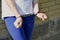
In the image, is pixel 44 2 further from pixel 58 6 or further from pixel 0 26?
pixel 0 26

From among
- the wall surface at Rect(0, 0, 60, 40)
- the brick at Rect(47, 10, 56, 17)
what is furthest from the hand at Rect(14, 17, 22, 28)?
the brick at Rect(47, 10, 56, 17)

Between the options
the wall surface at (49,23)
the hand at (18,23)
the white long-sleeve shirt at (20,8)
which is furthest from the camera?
the wall surface at (49,23)

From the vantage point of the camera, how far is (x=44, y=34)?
17.1 feet

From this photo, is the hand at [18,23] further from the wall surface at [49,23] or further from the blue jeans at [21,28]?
the wall surface at [49,23]

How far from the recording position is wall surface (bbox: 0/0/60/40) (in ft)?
16.5

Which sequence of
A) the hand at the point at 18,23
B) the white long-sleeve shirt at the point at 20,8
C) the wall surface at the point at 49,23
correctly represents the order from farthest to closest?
the wall surface at the point at 49,23 → the white long-sleeve shirt at the point at 20,8 → the hand at the point at 18,23

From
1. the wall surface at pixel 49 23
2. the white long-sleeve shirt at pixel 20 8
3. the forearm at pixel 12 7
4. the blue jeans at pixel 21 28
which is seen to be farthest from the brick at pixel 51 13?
the forearm at pixel 12 7

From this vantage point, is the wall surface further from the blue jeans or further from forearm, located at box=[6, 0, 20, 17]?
forearm, located at box=[6, 0, 20, 17]

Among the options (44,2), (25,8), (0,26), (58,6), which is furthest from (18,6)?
(58,6)

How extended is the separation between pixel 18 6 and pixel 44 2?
8.75ft

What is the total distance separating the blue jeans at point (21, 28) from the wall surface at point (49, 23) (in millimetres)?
2290

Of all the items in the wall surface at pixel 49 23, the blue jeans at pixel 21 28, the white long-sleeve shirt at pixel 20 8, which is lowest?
the wall surface at pixel 49 23

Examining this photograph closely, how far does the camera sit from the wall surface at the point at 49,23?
5043mm

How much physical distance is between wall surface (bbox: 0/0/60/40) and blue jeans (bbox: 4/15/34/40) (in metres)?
2.29
